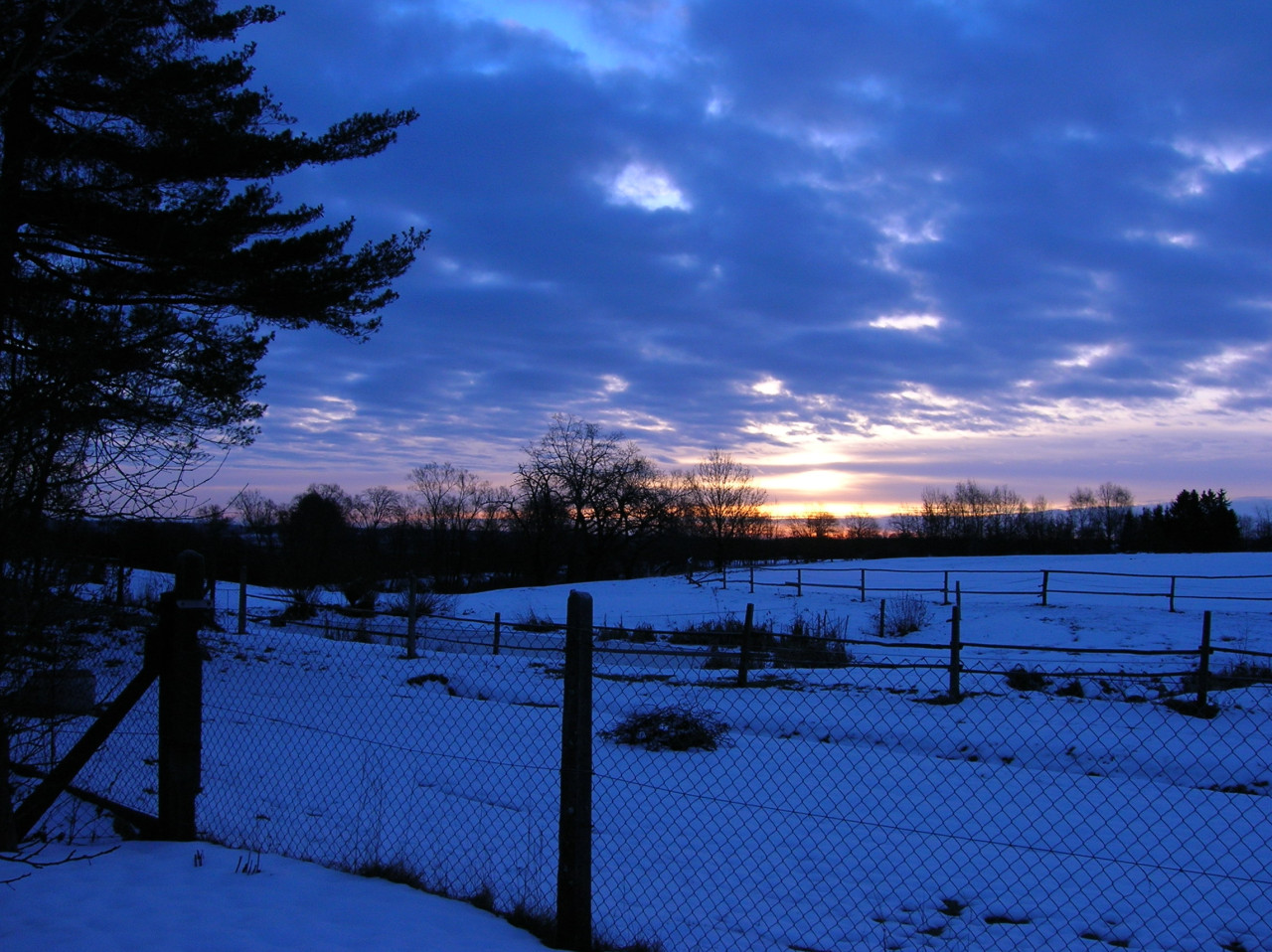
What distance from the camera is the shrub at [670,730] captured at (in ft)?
31.7

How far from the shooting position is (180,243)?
392 inches

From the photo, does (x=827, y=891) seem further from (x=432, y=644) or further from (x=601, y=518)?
(x=601, y=518)

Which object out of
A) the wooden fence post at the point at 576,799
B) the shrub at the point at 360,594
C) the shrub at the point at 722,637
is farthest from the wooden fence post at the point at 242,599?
the wooden fence post at the point at 576,799

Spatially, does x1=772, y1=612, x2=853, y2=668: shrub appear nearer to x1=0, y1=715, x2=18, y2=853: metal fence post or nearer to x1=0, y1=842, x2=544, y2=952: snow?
x1=0, y1=842, x2=544, y2=952: snow

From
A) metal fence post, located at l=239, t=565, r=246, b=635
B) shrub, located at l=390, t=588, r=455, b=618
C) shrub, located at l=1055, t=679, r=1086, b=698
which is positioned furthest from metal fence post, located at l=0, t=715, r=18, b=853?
shrub, located at l=390, t=588, r=455, b=618

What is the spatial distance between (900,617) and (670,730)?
1569cm

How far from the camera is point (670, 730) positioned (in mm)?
9883

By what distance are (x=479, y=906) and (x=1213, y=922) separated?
15.4 feet

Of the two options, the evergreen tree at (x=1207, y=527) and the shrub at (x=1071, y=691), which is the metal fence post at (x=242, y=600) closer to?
the shrub at (x=1071, y=691)

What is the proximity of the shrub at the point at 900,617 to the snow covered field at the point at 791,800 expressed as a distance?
683cm

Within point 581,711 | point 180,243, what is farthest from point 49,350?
point 180,243

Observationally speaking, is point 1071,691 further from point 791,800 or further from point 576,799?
point 576,799

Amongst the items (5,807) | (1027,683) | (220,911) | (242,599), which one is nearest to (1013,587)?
(1027,683)

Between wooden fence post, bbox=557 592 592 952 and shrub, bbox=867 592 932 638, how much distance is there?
767 inches
